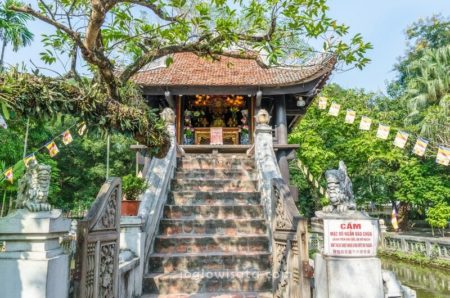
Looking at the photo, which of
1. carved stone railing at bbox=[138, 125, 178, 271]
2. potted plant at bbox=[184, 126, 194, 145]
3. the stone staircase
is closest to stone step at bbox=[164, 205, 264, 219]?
the stone staircase

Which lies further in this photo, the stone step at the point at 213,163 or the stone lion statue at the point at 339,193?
the stone step at the point at 213,163

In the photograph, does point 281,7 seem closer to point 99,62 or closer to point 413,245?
point 99,62

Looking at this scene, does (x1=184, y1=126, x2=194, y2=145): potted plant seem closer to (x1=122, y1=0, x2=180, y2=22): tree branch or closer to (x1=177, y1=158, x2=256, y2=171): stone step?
(x1=177, y1=158, x2=256, y2=171): stone step

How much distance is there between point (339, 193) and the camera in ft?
10.4

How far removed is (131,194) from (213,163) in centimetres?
261

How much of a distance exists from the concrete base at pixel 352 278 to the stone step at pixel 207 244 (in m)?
1.58

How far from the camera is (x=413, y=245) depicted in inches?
476

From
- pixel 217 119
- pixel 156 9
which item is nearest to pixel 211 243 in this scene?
pixel 156 9

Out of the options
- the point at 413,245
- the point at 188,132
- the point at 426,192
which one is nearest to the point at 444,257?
the point at 413,245

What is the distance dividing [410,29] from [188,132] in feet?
66.5

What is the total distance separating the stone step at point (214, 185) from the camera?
5.87 meters

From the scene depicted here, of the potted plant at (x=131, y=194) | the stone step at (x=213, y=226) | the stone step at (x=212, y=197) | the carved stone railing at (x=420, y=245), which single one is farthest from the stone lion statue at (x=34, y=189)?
the carved stone railing at (x=420, y=245)

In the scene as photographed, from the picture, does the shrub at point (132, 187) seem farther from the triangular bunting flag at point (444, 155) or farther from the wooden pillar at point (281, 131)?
the triangular bunting flag at point (444, 155)

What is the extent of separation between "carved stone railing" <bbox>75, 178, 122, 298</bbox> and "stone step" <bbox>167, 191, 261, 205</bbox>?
2.34 meters
